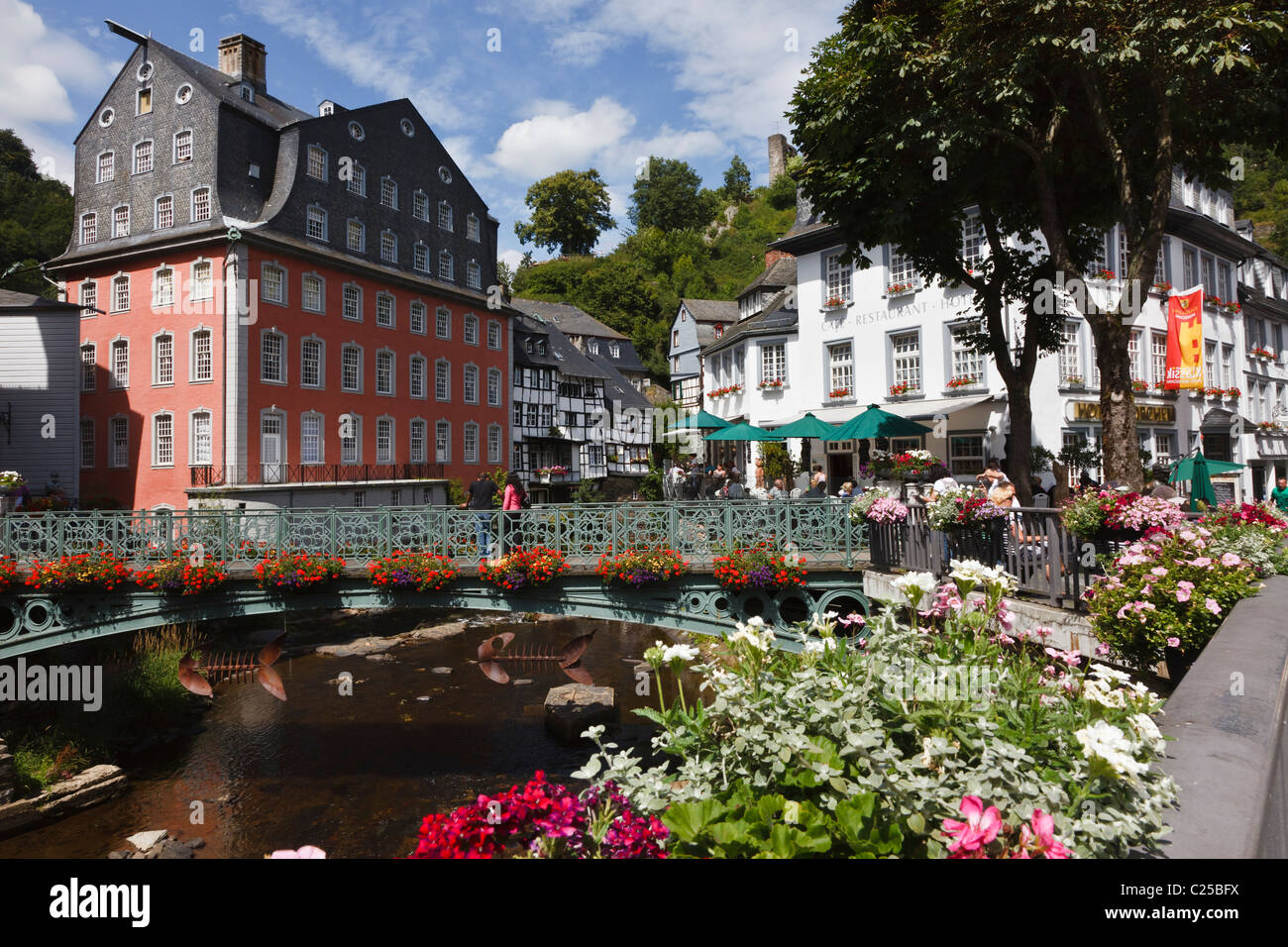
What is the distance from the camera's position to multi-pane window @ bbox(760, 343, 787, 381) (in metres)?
29.0

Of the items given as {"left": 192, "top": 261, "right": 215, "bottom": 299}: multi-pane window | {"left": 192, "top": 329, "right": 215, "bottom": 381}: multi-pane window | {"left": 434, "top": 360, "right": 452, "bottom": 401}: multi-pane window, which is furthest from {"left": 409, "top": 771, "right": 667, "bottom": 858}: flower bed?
{"left": 434, "top": 360, "right": 452, "bottom": 401}: multi-pane window

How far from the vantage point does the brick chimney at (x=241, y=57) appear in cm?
3416

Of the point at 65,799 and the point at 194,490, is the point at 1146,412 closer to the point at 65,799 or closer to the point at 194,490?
the point at 65,799

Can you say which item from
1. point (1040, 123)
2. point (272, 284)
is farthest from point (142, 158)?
point (1040, 123)

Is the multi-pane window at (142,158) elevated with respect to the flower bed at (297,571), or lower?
elevated

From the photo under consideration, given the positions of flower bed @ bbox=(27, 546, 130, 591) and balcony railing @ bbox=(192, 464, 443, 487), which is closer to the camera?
flower bed @ bbox=(27, 546, 130, 591)

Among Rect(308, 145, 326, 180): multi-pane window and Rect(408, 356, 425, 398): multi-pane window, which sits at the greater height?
Rect(308, 145, 326, 180): multi-pane window

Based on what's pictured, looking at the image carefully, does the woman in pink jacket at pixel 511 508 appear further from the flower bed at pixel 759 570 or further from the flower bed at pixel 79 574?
the flower bed at pixel 79 574

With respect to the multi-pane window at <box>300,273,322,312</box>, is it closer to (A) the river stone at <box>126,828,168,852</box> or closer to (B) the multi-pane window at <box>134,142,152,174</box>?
(B) the multi-pane window at <box>134,142,152,174</box>

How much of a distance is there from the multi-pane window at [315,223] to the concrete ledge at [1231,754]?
33649mm

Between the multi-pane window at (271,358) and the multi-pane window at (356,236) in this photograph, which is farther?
the multi-pane window at (356,236)

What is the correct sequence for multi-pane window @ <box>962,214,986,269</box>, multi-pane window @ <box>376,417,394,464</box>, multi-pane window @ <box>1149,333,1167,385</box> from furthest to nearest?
multi-pane window @ <box>376,417,394,464</box>
multi-pane window @ <box>1149,333,1167,385</box>
multi-pane window @ <box>962,214,986,269</box>

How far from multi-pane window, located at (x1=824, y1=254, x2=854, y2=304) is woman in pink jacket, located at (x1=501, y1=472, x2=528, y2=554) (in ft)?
56.4

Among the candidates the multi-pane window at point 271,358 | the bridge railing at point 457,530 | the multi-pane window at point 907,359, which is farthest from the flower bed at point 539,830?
the multi-pane window at point 271,358
